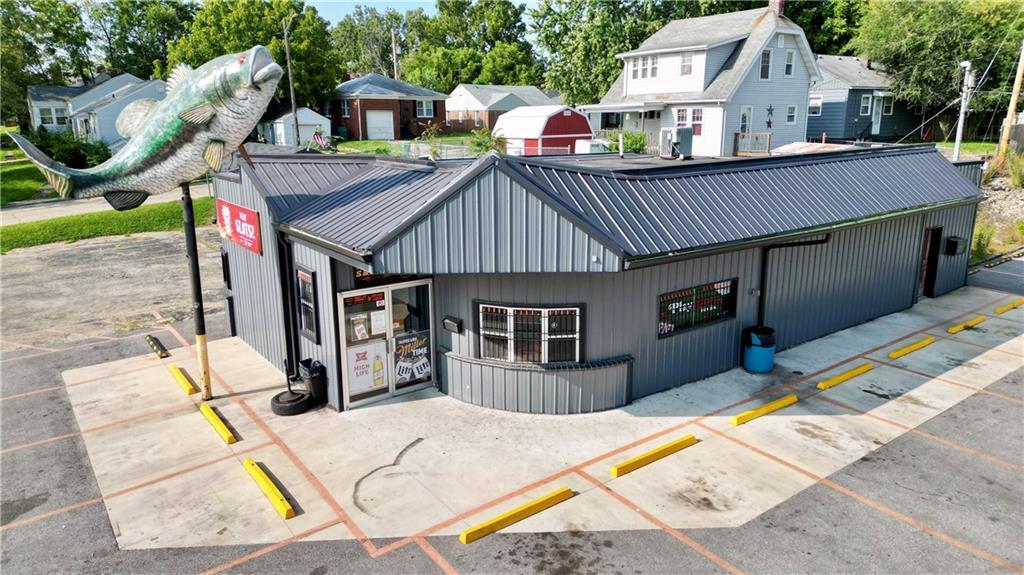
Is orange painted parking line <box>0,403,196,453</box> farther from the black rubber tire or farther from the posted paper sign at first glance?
the posted paper sign

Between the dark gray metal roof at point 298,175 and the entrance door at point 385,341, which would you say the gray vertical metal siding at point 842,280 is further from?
Answer: the dark gray metal roof at point 298,175

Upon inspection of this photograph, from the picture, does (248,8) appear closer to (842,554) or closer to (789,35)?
(789,35)

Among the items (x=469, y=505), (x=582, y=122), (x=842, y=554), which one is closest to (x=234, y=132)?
(x=469, y=505)

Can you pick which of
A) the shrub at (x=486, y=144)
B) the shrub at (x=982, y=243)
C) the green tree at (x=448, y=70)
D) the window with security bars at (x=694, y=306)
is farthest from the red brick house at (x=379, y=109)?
the window with security bars at (x=694, y=306)

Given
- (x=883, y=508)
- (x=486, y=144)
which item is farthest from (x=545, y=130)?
(x=883, y=508)

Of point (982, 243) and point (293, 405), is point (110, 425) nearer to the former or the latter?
point (293, 405)
